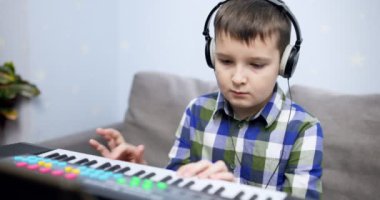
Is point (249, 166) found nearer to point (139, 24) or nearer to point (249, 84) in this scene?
point (249, 84)

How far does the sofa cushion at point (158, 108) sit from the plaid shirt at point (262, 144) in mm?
547

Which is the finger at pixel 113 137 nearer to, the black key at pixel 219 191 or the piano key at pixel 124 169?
the piano key at pixel 124 169

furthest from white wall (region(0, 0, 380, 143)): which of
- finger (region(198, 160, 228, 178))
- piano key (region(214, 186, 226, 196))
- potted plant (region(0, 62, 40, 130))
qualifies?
piano key (region(214, 186, 226, 196))

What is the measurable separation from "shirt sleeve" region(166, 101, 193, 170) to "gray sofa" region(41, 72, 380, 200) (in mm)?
511

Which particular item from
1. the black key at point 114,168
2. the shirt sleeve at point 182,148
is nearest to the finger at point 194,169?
the black key at point 114,168

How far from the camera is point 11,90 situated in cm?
160

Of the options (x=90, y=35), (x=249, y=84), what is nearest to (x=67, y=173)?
(x=249, y=84)

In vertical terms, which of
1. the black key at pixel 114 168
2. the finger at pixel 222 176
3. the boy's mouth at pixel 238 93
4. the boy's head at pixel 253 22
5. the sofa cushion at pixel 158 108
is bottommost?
the sofa cushion at pixel 158 108

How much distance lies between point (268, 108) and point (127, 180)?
1.73ft

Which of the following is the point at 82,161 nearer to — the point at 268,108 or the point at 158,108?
the point at 268,108

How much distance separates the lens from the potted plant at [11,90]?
1589 millimetres

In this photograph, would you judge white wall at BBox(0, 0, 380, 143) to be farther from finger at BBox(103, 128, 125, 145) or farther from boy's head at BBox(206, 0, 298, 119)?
finger at BBox(103, 128, 125, 145)

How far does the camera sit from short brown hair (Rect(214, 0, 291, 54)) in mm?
900

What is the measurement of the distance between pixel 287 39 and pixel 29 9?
1127 millimetres
